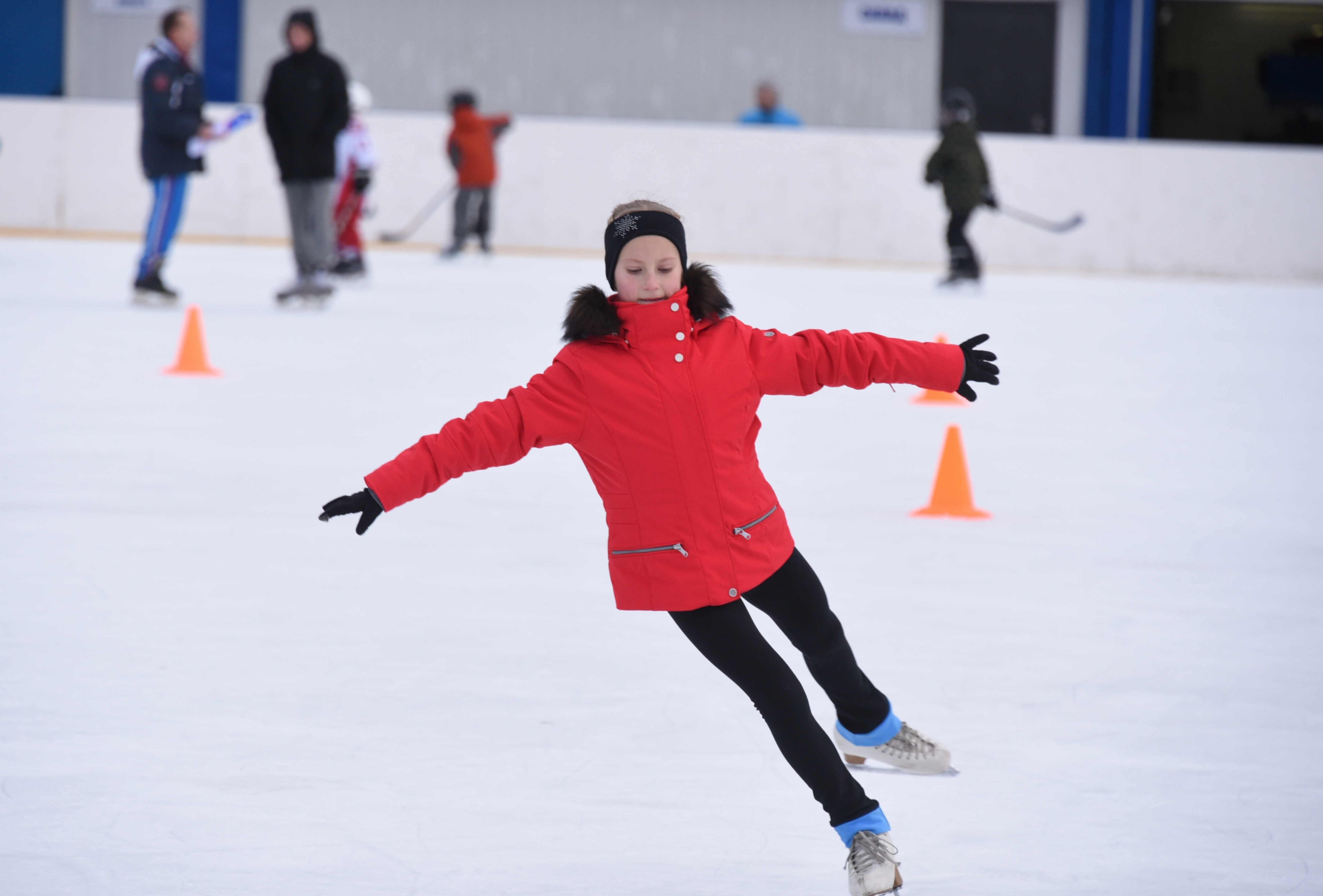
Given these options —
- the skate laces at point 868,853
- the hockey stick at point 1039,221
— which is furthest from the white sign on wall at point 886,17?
the skate laces at point 868,853

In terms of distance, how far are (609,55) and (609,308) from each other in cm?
1736

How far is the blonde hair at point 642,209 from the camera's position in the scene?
7.43ft

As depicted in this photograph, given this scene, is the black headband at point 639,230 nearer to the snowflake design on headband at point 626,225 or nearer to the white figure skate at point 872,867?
the snowflake design on headband at point 626,225

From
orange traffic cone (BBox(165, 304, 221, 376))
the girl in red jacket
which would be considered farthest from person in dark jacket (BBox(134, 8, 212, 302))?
the girl in red jacket

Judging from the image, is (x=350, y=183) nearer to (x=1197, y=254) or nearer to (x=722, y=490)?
(x=1197, y=254)

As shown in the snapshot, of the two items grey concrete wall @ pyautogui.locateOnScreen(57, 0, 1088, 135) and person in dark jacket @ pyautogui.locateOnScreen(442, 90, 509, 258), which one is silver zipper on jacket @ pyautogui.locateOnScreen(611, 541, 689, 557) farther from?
grey concrete wall @ pyautogui.locateOnScreen(57, 0, 1088, 135)

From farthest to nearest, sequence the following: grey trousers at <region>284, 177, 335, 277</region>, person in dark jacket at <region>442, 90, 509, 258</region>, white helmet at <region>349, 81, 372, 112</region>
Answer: person in dark jacket at <region>442, 90, 509, 258</region>, white helmet at <region>349, 81, 372, 112</region>, grey trousers at <region>284, 177, 335, 277</region>

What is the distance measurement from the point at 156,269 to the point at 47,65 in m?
10.6

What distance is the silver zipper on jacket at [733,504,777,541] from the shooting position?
2184 mm

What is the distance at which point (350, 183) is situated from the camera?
39.4ft

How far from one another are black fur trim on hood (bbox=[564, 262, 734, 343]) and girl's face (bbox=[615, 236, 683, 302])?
0.09ft

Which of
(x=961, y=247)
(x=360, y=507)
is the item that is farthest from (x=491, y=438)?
(x=961, y=247)

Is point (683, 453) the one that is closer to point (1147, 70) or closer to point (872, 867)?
point (872, 867)

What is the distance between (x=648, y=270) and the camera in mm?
2234
